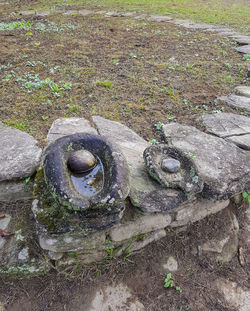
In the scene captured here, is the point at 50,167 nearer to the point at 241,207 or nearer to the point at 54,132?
the point at 54,132

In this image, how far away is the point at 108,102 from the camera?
2951mm

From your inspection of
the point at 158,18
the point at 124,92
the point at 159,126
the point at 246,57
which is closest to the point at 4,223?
the point at 159,126

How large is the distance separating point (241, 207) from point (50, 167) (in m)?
1.86

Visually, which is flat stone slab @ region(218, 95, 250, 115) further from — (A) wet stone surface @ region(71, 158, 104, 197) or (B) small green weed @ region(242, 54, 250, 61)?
(A) wet stone surface @ region(71, 158, 104, 197)

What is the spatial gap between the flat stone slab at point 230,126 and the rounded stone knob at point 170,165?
98 cm

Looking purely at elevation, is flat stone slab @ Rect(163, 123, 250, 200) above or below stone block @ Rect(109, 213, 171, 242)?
above

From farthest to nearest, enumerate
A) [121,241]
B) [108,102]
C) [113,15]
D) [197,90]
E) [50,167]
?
[113,15] < [197,90] < [108,102] < [121,241] < [50,167]

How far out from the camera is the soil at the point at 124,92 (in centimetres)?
175

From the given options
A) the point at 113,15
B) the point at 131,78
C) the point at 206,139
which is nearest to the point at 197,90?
the point at 131,78

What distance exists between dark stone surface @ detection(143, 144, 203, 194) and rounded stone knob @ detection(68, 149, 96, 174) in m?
0.48

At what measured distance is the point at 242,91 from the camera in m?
3.35

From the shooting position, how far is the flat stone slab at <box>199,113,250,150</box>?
8.25 feet

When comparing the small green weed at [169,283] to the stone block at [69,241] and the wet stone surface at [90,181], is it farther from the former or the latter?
the wet stone surface at [90,181]

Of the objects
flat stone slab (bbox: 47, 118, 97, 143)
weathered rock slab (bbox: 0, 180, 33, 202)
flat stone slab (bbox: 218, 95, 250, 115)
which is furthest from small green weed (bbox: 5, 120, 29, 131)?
flat stone slab (bbox: 218, 95, 250, 115)
